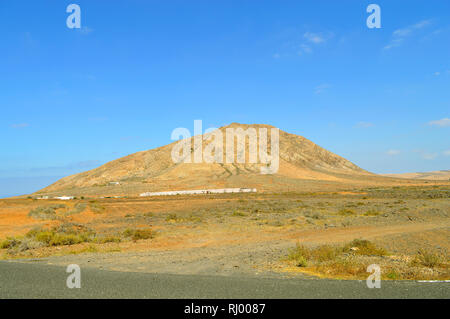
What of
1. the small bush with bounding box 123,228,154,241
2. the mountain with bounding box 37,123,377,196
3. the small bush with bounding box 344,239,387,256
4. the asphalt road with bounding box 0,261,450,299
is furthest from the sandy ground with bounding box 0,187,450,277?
the mountain with bounding box 37,123,377,196

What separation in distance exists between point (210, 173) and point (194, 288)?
4125 inches

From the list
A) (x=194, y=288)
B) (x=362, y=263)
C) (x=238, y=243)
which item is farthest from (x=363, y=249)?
(x=194, y=288)

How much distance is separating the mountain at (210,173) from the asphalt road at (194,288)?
71991mm

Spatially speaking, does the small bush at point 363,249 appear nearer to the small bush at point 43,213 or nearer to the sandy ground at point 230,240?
the sandy ground at point 230,240

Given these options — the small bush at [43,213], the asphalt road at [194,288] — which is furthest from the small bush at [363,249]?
the small bush at [43,213]

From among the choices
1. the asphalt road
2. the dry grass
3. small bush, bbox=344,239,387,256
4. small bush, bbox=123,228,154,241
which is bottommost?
small bush, bbox=123,228,154,241

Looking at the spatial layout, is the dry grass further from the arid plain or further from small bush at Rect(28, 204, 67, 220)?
small bush at Rect(28, 204, 67, 220)

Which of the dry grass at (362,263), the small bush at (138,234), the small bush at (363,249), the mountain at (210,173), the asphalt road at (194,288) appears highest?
the mountain at (210,173)

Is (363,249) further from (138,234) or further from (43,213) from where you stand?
(43,213)

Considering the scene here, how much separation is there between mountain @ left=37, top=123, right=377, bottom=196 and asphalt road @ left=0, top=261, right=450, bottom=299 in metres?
72.0

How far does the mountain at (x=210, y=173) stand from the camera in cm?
8981

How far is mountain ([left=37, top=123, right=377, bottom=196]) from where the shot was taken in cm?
8981

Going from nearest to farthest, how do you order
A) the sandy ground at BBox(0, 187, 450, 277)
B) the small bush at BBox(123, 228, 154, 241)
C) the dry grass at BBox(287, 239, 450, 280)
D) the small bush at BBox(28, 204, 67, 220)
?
1. the dry grass at BBox(287, 239, 450, 280)
2. the sandy ground at BBox(0, 187, 450, 277)
3. the small bush at BBox(123, 228, 154, 241)
4. the small bush at BBox(28, 204, 67, 220)

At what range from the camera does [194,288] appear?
7.73m
